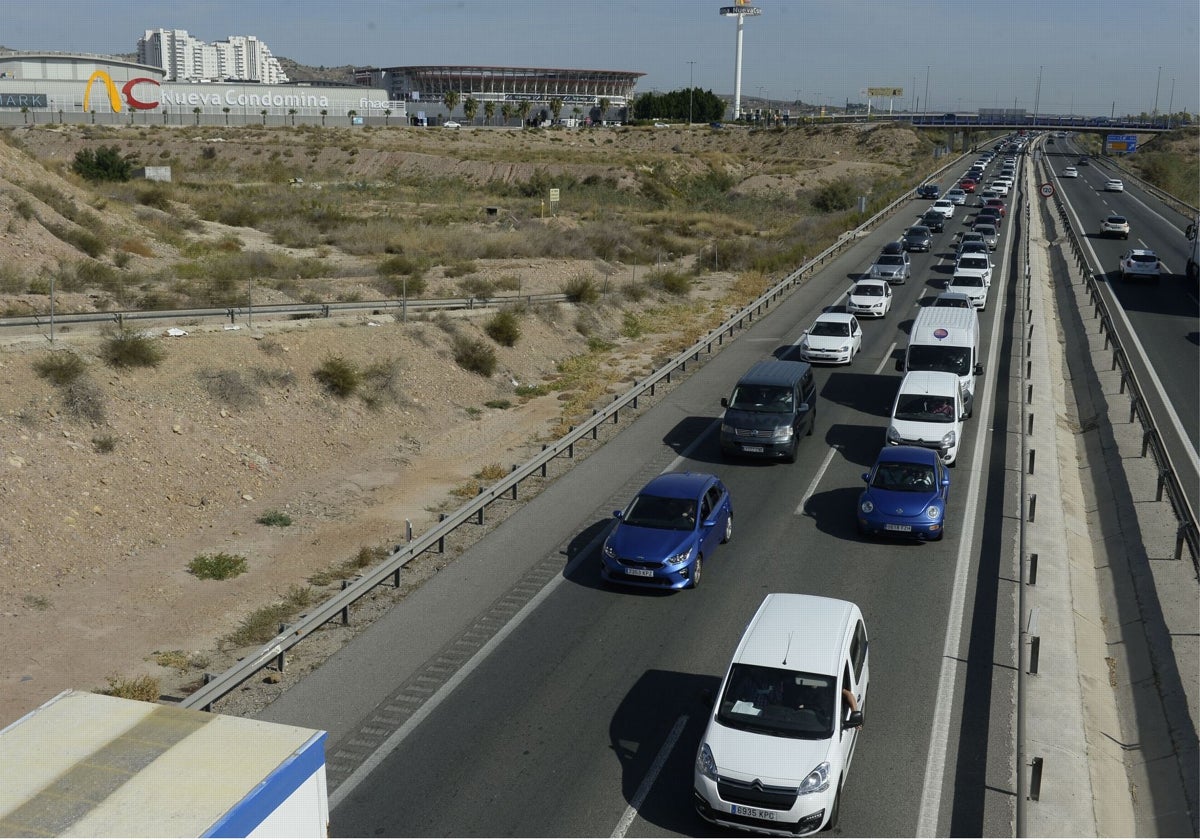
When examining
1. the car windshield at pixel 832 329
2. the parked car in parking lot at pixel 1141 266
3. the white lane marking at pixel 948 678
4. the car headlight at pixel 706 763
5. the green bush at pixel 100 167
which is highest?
the green bush at pixel 100 167

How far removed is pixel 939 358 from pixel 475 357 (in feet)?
42.7

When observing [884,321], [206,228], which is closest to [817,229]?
[884,321]

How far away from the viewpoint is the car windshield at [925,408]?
22656 mm

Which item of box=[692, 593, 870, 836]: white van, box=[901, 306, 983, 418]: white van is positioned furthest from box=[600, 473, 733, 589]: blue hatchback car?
box=[901, 306, 983, 418]: white van

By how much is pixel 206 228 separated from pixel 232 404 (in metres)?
27.6

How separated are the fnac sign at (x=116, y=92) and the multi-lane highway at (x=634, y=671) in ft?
371

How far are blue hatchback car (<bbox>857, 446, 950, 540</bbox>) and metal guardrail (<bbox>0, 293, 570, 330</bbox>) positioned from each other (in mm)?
17699

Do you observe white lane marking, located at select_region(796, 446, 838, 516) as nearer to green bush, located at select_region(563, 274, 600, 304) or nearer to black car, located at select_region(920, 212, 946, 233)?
green bush, located at select_region(563, 274, 600, 304)

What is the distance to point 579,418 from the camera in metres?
27.3

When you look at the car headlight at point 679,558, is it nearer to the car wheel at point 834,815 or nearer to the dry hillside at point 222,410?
the dry hillside at point 222,410

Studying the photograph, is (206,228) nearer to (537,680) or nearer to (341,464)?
(341,464)

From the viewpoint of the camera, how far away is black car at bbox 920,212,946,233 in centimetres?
6203

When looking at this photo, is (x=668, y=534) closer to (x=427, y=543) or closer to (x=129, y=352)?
(x=427, y=543)

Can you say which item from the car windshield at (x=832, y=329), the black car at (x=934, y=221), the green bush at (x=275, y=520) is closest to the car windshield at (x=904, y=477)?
the green bush at (x=275, y=520)
